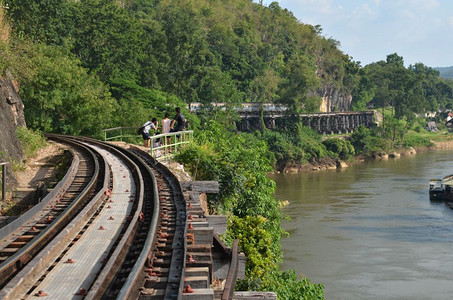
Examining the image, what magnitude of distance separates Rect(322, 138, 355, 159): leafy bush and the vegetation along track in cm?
7803

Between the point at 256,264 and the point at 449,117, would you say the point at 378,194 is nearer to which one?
the point at 256,264

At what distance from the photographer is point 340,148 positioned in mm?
92688

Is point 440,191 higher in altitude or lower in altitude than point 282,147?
lower

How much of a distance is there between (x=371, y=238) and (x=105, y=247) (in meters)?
29.5

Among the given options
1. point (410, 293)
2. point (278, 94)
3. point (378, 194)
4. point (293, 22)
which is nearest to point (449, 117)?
point (293, 22)

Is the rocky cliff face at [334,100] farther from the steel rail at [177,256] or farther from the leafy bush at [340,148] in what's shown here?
the steel rail at [177,256]

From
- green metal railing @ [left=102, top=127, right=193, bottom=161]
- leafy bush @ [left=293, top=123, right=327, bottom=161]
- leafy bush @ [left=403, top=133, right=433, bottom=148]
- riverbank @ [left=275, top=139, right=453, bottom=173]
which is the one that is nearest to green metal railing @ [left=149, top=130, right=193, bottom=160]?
green metal railing @ [left=102, top=127, right=193, bottom=161]

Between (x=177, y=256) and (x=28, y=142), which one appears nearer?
(x=177, y=256)

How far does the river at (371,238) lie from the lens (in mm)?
28016

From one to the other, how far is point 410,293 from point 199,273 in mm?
A: 20576

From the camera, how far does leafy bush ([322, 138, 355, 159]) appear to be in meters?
92.5

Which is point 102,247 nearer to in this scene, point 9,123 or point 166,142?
point 166,142

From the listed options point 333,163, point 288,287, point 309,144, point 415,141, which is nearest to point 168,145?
point 288,287

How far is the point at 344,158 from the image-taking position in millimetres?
92250
